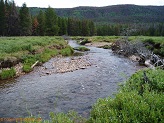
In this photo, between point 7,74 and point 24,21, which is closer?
point 7,74

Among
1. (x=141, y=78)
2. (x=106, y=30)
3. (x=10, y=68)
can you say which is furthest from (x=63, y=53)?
(x=106, y=30)

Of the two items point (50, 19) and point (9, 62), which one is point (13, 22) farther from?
point (9, 62)

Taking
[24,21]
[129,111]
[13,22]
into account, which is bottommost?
[129,111]

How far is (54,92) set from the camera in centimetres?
1462

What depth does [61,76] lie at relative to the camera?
19.7m

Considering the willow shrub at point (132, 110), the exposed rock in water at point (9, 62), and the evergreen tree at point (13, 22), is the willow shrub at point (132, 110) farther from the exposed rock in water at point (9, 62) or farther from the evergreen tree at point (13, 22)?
the evergreen tree at point (13, 22)

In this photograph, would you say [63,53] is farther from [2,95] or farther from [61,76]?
[2,95]

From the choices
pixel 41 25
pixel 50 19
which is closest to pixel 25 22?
pixel 41 25

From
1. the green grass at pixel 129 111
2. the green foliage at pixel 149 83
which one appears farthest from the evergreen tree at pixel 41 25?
the green grass at pixel 129 111

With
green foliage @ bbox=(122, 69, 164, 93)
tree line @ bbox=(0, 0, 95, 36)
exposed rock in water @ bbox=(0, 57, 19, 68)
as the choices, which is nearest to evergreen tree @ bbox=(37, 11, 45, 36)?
tree line @ bbox=(0, 0, 95, 36)

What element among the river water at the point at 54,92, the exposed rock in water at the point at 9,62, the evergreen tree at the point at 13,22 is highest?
the evergreen tree at the point at 13,22

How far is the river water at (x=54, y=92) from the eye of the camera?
1131cm

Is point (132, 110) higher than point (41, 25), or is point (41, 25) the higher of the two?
point (41, 25)

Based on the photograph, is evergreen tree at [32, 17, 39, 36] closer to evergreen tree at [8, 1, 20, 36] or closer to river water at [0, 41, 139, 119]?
evergreen tree at [8, 1, 20, 36]
